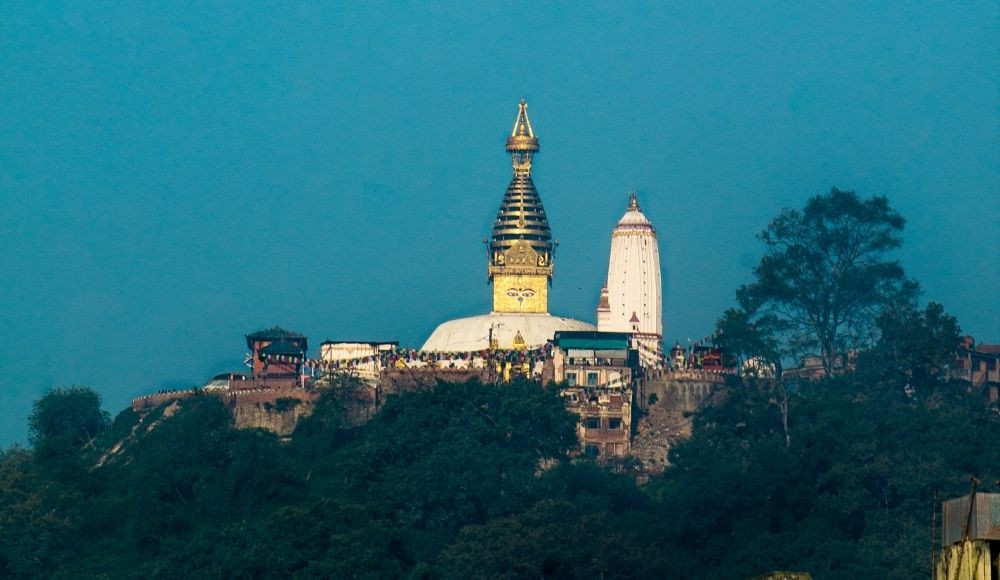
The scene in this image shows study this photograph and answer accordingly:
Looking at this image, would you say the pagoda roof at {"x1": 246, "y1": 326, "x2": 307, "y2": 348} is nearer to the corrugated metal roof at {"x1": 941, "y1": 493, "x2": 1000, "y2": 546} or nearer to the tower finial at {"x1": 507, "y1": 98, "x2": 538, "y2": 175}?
the tower finial at {"x1": 507, "y1": 98, "x2": 538, "y2": 175}

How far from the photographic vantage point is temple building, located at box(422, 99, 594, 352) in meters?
75.9

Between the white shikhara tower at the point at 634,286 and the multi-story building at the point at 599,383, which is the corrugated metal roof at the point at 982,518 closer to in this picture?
the multi-story building at the point at 599,383

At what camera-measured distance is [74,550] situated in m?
58.5

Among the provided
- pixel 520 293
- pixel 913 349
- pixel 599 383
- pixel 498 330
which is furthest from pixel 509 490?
pixel 520 293

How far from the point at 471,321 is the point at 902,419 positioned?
2068cm

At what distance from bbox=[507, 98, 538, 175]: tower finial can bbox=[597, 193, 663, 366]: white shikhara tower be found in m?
4.53

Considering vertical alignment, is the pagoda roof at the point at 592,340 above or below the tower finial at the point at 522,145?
below

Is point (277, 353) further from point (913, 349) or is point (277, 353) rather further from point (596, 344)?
point (913, 349)

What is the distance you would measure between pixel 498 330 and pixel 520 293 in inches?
160

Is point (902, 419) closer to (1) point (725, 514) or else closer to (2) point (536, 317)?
(1) point (725, 514)

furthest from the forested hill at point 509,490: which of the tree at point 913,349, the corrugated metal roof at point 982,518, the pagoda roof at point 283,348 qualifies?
the corrugated metal roof at point 982,518

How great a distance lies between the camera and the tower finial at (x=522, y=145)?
3238 inches

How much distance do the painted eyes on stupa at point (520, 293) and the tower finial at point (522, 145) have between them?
17.3 feet

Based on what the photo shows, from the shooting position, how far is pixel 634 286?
80.6m
